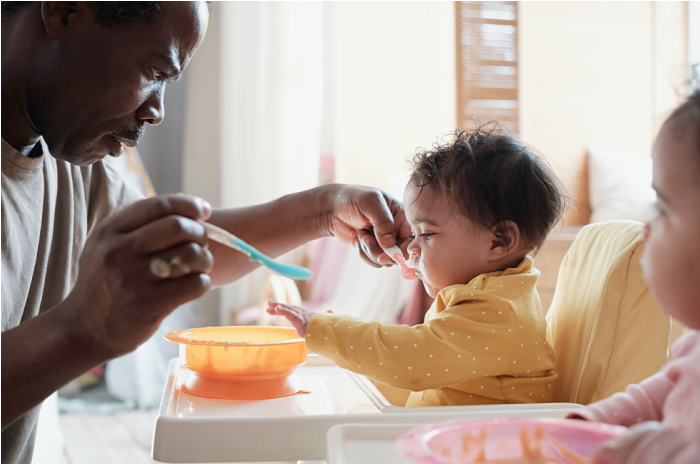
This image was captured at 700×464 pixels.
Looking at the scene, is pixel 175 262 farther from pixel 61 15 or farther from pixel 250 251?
pixel 61 15

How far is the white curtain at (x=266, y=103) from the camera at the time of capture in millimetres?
3383

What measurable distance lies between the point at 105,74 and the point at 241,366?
20.6 inches

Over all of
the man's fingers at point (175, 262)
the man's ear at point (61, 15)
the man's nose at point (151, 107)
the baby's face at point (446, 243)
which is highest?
the man's ear at point (61, 15)

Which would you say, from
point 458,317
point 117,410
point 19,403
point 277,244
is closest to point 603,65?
point 277,244

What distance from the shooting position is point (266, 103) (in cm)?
344

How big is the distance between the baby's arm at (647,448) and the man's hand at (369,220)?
0.75 metres

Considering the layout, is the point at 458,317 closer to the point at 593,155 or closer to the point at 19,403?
the point at 19,403

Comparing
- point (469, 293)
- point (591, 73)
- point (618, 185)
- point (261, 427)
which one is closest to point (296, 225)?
point (469, 293)

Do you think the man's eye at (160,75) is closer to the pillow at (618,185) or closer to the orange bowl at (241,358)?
the orange bowl at (241,358)

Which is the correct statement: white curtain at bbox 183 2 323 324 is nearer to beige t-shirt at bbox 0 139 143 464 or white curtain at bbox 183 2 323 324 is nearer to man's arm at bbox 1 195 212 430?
beige t-shirt at bbox 0 139 143 464

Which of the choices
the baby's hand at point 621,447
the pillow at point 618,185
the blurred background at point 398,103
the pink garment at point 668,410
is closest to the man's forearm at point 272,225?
the pink garment at point 668,410

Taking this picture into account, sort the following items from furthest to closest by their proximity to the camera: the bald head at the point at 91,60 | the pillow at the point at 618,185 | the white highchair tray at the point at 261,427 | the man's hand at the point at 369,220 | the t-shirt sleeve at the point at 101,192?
the pillow at the point at 618,185 → the t-shirt sleeve at the point at 101,192 → the man's hand at the point at 369,220 → the bald head at the point at 91,60 → the white highchair tray at the point at 261,427

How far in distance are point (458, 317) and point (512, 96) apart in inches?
99.2

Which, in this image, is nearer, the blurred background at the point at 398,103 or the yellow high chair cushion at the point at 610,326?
the yellow high chair cushion at the point at 610,326
